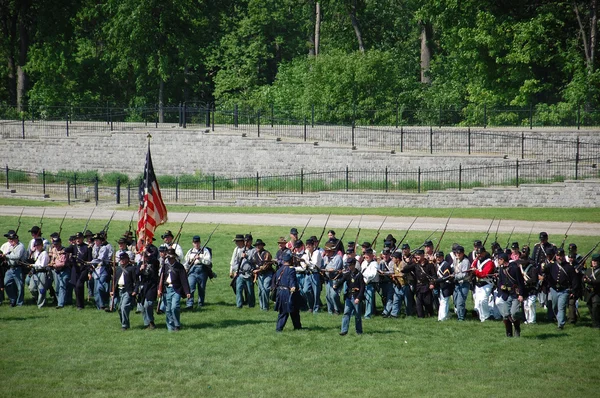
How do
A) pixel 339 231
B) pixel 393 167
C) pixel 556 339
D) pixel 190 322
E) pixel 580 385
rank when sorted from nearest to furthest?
1. pixel 580 385
2. pixel 556 339
3. pixel 190 322
4. pixel 339 231
5. pixel 393 167

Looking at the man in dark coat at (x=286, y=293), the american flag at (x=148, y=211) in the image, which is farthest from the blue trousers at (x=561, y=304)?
the american flag at (x=148, y=211)

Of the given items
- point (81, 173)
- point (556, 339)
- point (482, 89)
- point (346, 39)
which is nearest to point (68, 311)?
point (556, 339)

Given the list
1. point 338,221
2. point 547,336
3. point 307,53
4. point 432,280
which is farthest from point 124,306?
point 307,53

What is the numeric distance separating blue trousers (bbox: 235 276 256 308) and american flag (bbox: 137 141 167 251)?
94.2 inches

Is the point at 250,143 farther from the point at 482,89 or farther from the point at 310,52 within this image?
the point at 310,52

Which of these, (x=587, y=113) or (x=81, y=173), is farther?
(x=81, y=173)

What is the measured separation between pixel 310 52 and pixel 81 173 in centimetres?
2200

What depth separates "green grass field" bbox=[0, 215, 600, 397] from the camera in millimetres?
15422

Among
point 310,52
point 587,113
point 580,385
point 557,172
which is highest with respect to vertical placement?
point 310,52

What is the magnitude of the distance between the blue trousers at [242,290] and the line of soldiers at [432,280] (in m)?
0.02

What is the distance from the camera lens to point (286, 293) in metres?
18.9

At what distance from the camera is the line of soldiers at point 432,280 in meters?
19.0

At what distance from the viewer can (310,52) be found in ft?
211

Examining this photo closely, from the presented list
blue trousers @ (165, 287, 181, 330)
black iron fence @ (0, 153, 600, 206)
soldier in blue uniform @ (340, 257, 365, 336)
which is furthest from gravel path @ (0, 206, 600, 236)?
blue trousers @ (165, 287, 181, 330)
